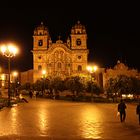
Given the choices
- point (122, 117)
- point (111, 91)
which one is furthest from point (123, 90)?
point (122, 117)

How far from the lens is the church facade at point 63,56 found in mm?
88938

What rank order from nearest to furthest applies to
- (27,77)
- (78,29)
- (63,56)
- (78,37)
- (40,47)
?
(63,56)
(78,37)
(78,29)
(40,47)
(27,77)

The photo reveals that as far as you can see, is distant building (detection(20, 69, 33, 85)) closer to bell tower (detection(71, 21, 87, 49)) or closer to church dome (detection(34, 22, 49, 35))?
church dome (detection(34, 22, 49, 35))

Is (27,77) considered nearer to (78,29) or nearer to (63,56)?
(63,56)

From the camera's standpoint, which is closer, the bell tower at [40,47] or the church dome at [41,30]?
the bell tower at [40,47]

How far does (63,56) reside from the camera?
89688mm

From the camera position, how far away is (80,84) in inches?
2340

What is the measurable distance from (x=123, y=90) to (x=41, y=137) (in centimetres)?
3950

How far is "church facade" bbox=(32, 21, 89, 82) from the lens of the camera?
88.9m

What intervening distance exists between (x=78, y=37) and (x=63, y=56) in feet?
21.3

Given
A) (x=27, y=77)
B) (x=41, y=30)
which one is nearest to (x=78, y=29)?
(x=41, y=30)

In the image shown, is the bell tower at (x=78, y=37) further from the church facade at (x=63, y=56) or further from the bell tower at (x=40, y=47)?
the bell tower at (x=40, y=47)

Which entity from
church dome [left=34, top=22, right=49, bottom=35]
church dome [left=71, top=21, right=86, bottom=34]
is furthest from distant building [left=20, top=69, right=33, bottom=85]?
church dome [left=71, top=21, right=86, bottom=34]

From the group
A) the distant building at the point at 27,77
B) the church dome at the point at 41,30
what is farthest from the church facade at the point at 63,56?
the distant building at the point at 27,77
